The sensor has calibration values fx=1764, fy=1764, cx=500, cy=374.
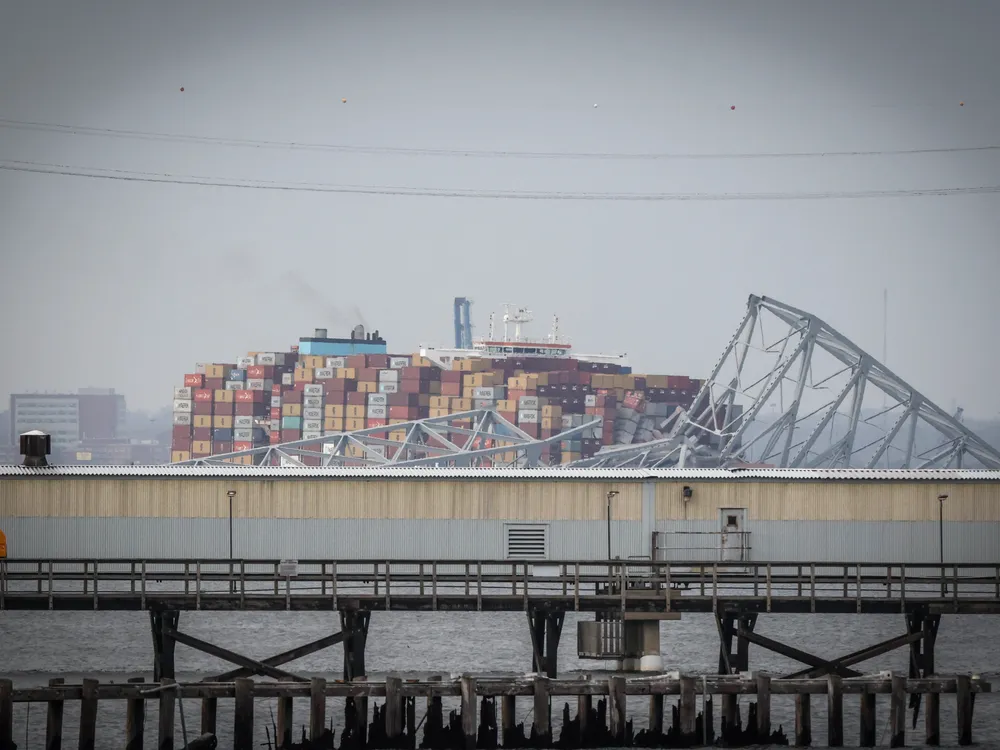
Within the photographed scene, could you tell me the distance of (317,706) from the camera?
38781 mm

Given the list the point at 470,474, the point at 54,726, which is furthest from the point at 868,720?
the point at 470,474

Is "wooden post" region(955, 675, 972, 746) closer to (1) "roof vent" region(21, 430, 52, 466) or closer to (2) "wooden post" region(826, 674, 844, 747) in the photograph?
(2) "wooden post" region(826, 674, 844, 747)

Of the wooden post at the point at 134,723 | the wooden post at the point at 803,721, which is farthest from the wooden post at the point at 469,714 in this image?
the wooden post at the point at 803,721

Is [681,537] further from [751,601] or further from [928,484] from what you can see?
[751,601]

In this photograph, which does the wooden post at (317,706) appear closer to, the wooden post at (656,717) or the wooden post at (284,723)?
the wooden post at (284,723)

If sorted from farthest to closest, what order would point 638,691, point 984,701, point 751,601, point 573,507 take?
point 573,507, point 984,701, point 751,601, point 638,691

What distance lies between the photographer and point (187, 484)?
5928 cm

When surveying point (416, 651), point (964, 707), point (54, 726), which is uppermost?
point (54, 726)

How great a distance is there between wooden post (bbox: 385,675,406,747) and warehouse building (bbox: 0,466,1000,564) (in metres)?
18.4

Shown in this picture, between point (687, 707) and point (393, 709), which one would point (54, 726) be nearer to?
point (393, 709)

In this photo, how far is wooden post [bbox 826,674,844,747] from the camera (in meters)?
39.1

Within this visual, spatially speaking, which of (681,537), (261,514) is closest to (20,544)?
(261,514)

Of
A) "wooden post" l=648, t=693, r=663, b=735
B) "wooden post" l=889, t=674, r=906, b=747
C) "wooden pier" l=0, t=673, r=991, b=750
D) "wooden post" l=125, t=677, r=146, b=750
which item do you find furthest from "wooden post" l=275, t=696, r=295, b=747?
"wooden post" l=889, t=674, r=906, b=747

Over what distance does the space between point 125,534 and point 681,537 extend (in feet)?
61.1
